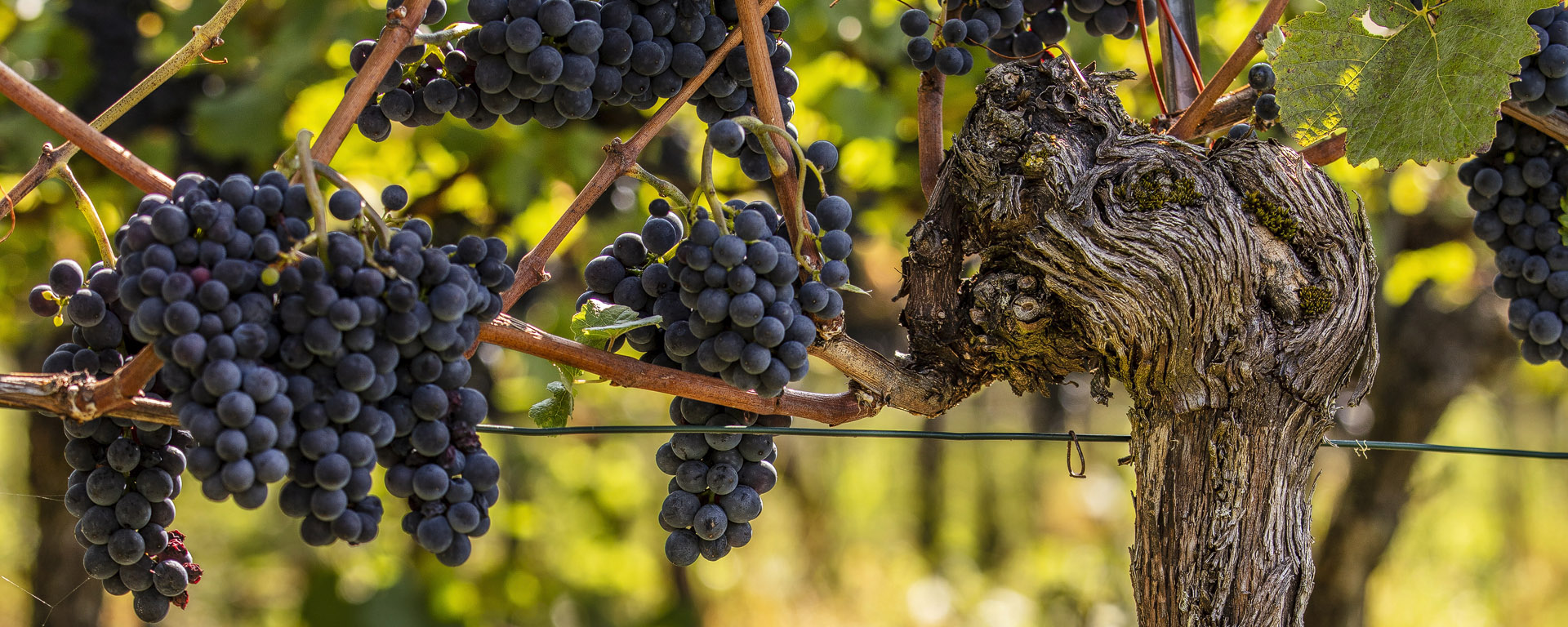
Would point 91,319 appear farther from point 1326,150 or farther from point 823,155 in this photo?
point 1326,150

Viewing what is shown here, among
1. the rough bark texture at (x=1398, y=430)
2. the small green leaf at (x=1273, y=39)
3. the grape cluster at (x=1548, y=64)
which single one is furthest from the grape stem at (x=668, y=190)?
the rough bark texture at (x=1398, y=430)

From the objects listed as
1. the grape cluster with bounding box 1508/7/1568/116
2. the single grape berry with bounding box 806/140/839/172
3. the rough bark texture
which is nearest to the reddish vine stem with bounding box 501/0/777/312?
the single grape berry with bounding box 806/140/839/172

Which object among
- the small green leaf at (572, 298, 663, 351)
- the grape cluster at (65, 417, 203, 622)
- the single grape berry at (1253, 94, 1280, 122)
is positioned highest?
the single grape berry at (1253, 94, 1280, 122)

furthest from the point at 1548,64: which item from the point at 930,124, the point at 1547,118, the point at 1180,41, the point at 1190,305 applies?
the point at 930,124

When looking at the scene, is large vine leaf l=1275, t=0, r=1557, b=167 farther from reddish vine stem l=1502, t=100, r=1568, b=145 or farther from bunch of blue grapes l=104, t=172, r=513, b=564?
bunch of blue grapes l=104, t=172, r=513, b=564

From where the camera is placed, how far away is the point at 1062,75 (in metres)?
0.94

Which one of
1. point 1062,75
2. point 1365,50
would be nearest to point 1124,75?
point 1062,75

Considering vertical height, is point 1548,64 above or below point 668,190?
above

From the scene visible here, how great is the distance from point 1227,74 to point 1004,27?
0.23 metres

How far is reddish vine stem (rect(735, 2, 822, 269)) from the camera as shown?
79 cm

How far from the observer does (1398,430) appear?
2609mm

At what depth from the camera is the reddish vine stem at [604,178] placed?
84 centimetres

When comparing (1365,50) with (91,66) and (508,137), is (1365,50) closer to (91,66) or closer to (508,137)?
(508,137)

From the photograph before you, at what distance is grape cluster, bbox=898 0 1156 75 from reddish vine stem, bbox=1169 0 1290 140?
0.49 ft
